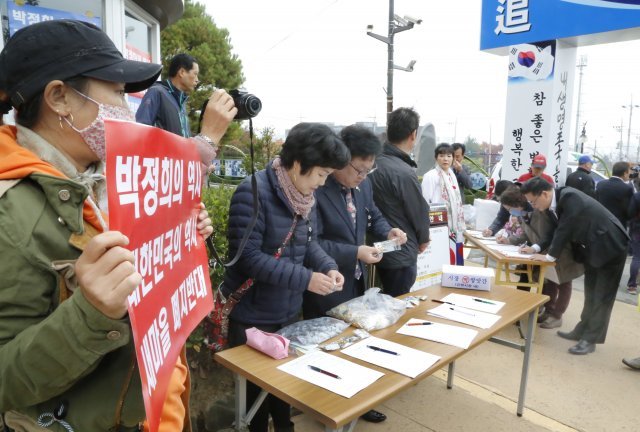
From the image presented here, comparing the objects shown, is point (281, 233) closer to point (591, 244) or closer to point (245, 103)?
point (245, 103)

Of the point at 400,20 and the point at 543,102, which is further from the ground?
the point at 400,20

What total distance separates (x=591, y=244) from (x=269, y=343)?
3.36 m

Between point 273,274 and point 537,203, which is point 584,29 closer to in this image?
point 537,203

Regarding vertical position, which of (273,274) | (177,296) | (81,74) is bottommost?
(273,274)

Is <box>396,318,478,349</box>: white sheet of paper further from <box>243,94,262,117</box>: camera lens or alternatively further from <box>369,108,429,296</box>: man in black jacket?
<box>243,94,262,117</box>: camera lens

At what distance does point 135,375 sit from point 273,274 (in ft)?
3.35

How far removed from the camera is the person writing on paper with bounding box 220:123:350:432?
6.30ft

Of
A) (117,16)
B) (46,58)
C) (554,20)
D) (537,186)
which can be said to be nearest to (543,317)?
(537,186)

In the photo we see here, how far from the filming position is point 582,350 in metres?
3.94

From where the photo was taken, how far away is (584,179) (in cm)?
617

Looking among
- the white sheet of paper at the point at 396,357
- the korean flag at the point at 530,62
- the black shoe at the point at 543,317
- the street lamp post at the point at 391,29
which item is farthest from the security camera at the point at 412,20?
the white sheet of paper at the point at 396,357

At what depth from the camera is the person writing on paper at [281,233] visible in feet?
6.30

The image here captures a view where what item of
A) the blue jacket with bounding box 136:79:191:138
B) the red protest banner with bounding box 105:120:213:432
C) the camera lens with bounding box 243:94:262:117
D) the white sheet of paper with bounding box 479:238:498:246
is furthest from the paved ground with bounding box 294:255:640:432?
the blue jacket with bounding box 136:79:191:138

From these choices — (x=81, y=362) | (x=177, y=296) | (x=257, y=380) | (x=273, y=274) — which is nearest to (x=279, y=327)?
(x=273, y=274)
